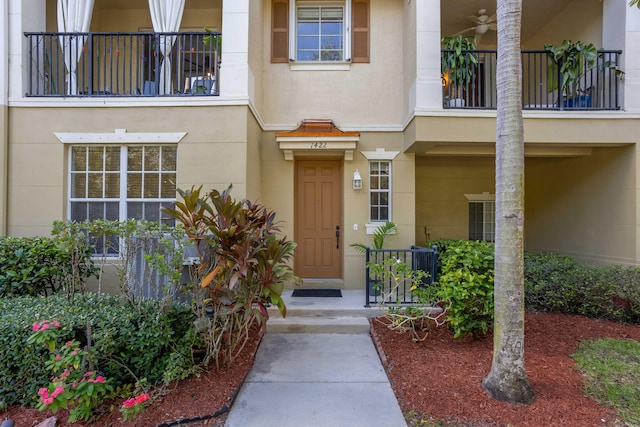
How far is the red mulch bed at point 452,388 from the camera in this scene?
9.12ft

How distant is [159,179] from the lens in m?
5.44

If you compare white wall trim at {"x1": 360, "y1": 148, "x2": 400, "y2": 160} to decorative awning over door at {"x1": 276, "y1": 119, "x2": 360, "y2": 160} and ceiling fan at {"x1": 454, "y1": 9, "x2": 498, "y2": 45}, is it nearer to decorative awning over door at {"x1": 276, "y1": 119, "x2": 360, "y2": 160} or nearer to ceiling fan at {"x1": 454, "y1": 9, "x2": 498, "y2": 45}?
decorative awning over door at {"x1": 276, "y1": 119, "x2": 360, "y2": 160}

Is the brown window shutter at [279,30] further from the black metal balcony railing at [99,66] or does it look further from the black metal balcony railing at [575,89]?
the black metal balcony railing at [575,89]

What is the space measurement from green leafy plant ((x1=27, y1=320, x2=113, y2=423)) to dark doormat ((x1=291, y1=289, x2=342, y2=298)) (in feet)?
11.5

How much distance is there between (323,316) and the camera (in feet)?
16.8

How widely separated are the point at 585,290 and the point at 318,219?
182 inches

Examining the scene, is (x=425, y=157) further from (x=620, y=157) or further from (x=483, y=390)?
(x=483, y=390)

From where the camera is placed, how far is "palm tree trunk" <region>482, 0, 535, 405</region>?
2.95m

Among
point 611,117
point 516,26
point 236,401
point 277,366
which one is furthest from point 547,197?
point 236,401

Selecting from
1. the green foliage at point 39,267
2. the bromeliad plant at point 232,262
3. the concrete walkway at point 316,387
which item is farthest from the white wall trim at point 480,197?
the green foliage at point 39,267

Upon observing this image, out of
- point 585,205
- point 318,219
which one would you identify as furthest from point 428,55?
point 585,205

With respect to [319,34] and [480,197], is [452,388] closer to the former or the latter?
[480,197]

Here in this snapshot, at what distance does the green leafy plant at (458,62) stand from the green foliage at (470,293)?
11.2 feet

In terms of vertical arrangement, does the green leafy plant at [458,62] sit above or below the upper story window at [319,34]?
below
